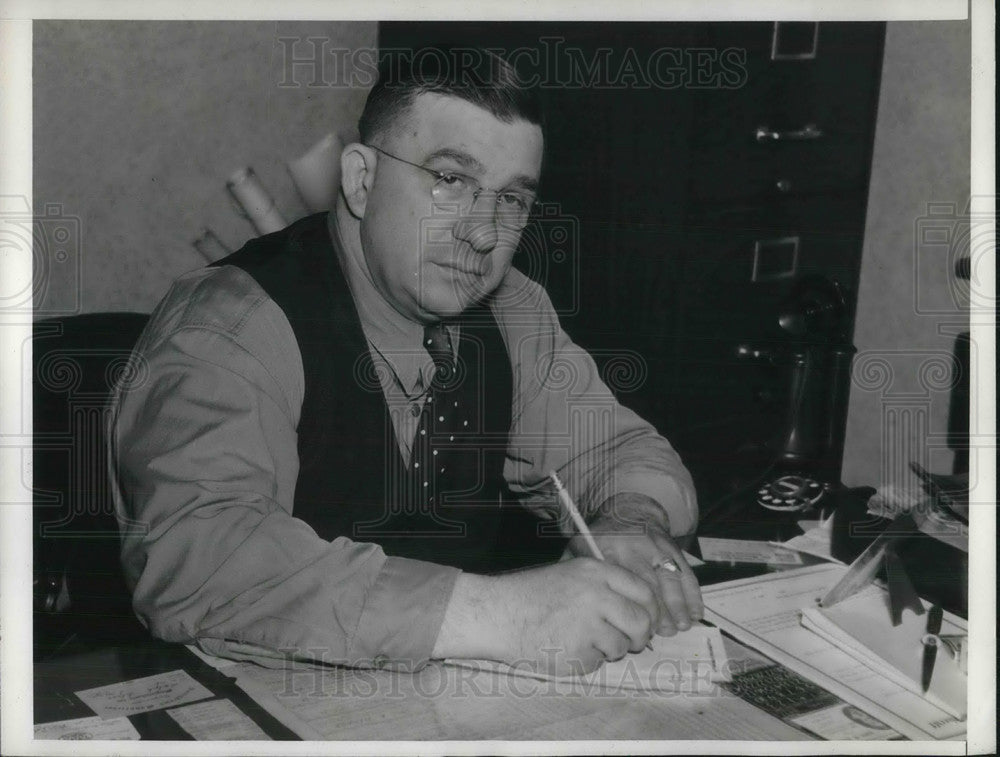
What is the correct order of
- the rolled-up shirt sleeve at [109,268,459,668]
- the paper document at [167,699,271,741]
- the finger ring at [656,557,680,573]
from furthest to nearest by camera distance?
the finger ring at [656,557,680,573], the rolled-up shirt sleeve at [109,268,459,668], the paper document at [167,699,271,741]

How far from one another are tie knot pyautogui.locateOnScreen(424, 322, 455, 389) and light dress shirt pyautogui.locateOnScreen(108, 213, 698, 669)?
0.5 inches

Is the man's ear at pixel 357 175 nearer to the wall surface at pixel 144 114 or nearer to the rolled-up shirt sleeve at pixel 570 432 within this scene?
the wall surface at pixel 144 114

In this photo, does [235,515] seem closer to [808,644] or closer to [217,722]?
[217,722]

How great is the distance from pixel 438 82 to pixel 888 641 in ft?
2.87

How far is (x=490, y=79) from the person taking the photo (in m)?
1.08

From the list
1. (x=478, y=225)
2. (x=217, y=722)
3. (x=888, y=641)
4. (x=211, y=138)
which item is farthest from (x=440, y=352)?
(x=888, y=641)

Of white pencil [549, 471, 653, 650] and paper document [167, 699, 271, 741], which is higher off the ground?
white pencil [549, 471, 653, 650]

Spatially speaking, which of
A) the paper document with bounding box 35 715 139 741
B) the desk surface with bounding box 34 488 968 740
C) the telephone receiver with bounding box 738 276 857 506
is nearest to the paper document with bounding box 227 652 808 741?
the desk surface with bounding box 34 488 968 740

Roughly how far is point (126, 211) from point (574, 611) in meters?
0.75

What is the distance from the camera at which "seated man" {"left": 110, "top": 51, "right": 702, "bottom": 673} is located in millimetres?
891

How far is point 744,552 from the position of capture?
1.14 m

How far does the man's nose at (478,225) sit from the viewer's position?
109cm

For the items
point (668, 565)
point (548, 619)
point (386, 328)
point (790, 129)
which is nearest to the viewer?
point (548, 619)

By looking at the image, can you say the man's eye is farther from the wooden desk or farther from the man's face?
the wooden desk
